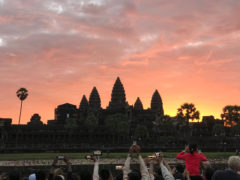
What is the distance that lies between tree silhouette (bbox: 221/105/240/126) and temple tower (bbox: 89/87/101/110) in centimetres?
8494

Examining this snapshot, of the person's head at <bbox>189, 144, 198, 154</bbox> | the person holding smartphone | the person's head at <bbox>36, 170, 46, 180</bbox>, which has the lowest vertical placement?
the person's head at <bbox>36, 170, 46, 180</bbox>

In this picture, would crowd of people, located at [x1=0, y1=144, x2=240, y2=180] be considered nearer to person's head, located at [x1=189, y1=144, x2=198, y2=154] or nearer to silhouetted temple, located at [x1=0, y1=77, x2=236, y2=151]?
person's head, located at [x1=189, y1=144, x2=198, y2=154]

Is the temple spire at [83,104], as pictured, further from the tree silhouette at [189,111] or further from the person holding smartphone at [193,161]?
the person holding smartphone at [193,161]

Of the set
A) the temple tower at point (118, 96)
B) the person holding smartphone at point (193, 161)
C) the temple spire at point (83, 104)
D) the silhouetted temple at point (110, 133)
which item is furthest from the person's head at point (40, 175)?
the temple spire at point (83, 104)

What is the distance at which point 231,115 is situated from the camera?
11069 cm

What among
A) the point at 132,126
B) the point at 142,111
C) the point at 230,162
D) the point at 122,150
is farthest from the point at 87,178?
the point at 142,111

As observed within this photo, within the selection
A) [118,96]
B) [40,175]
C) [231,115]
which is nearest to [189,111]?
[231,115]

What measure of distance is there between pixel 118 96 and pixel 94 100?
16.7 meters

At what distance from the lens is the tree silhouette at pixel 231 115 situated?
110m

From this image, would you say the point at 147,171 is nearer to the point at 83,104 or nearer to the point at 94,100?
the point at 94,100

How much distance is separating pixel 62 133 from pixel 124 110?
44.6 m

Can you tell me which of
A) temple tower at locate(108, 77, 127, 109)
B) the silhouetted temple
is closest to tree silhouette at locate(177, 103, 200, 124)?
the silhouetted temple

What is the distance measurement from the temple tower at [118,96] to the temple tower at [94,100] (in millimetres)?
8603

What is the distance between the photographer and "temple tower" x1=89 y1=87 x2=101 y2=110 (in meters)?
182
